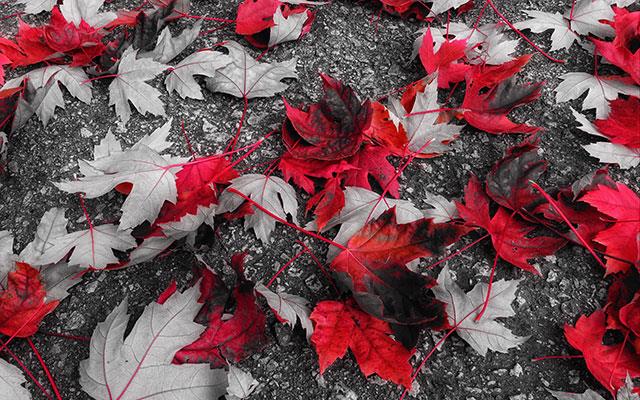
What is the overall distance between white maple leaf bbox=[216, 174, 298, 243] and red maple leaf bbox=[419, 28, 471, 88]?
0.60 m

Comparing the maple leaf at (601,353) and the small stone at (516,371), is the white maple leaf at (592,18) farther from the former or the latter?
the small stone at (516,371)

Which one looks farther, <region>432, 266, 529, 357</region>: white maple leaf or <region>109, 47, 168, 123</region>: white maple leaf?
<region>109, 47, 168, 123</region>: white maple leaf

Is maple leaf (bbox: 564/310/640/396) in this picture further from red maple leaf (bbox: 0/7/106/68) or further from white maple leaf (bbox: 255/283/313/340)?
red maple leaf (bbox: 0/7/106/68)

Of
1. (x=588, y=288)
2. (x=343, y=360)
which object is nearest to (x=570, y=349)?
(x=588, y=288)

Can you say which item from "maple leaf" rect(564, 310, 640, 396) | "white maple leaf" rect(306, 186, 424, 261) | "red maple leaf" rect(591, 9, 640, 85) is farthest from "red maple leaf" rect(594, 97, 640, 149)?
"white maple leaf" rect(306, 186, 424, 261)

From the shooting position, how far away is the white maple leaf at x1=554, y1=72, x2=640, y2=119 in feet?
5.25

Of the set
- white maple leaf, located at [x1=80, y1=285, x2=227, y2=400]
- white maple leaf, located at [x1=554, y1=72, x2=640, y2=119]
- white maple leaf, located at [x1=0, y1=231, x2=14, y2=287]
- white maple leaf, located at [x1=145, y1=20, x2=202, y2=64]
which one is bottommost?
white maple leaf, located at [x1=80, y1=285, x2=227, y2=400]

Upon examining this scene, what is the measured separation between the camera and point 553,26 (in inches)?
70.1

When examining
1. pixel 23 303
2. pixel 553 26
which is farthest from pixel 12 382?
pixel 553 26

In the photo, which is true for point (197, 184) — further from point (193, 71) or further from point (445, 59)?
point (445, 59)

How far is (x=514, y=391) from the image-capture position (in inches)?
45.8

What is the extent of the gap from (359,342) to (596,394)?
495 millimetres

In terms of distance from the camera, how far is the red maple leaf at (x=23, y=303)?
117cm

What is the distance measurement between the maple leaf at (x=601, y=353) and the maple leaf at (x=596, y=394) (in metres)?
0.03
